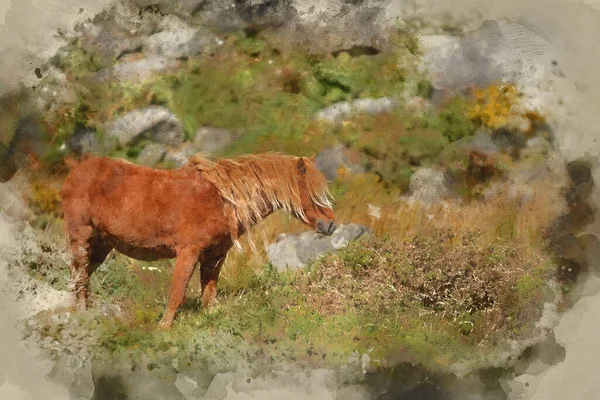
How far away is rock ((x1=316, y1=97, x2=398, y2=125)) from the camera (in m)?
10.0

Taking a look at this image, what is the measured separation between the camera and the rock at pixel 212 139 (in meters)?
9.89

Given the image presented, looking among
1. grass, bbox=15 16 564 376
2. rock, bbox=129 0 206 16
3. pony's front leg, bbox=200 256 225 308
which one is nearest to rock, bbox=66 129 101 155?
grass, bbox=15 16 564 376

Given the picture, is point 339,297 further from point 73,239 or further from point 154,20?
point 154,20

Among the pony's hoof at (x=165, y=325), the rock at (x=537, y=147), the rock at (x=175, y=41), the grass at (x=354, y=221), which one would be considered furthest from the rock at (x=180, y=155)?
the rock at (x=537, y=147)

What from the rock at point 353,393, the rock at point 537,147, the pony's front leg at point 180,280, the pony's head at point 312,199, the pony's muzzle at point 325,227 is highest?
the rock at point 537,147

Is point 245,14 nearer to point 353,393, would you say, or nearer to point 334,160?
point 334,160

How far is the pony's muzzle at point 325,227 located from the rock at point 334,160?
0.74m

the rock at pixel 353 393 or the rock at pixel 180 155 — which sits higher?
the rock at pixel 180 155

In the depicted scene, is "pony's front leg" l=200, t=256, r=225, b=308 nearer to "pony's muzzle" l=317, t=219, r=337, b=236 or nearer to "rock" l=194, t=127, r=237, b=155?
"pony's muzzle" l=317, t=219, r=337, b=236

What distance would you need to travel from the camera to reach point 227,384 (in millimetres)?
8969

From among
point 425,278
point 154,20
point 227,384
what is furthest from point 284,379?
point 154,20

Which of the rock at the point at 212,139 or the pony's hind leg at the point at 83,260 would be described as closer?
the pony's hind leg at the point at 83,260

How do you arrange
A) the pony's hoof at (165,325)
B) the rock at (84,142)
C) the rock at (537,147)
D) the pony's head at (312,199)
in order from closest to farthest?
the pony's hoof at (165,325), the pony's head at (312,199), the rock at (84,142), the rock at (537,147)

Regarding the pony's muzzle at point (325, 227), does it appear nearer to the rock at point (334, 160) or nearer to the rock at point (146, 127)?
the rock at point (334, 160)
